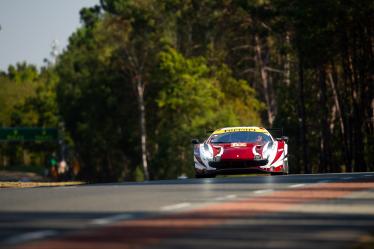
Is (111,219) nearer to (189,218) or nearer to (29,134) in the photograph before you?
(189,218)

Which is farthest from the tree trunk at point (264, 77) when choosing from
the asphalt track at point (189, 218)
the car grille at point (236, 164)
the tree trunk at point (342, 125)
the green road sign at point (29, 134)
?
the asphalt track at point (189, 218)

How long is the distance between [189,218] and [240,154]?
16.6 metres

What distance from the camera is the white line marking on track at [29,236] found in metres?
Answer: 11.7

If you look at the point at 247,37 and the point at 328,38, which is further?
the point at 247,37

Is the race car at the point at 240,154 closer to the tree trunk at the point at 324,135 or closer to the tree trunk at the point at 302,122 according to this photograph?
the tree trunk at the point at 302,122

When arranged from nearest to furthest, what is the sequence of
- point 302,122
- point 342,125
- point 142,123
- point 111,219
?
A: 1. point 111,219
2. point 302,122
3. point 342,125
4. point 142,123

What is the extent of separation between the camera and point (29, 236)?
12.2 m

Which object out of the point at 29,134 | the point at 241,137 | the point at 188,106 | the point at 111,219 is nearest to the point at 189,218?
the point at 111,219

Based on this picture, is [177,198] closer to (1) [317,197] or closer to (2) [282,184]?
(1) [317,197]

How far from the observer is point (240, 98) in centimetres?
10050

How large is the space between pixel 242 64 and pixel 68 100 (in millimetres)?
20268

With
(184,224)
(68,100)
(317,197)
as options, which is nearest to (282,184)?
(317,197)

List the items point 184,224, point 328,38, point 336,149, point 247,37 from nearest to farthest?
point 184,224, point 328,38, point 336,149, point 247,37

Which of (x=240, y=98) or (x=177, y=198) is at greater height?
(x=240, y=98)
